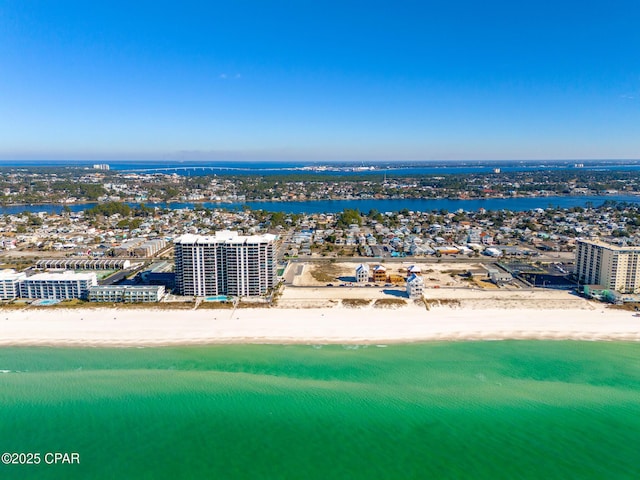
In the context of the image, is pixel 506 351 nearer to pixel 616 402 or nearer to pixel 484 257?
pixel 616 402

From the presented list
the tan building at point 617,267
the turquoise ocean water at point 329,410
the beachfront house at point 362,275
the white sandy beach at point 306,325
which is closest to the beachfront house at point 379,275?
the beachfront house at point 362,275

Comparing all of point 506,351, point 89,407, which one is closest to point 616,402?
point 506,351

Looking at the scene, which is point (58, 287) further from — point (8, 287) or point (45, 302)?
point (8, 287)

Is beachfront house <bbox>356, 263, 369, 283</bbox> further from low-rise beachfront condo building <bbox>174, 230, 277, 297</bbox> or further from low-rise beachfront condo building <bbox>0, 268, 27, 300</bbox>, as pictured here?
low-rise beachfront condo building <bbox>0, 268, 27, 300</bbox>

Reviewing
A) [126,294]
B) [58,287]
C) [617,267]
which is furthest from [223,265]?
[617,267]

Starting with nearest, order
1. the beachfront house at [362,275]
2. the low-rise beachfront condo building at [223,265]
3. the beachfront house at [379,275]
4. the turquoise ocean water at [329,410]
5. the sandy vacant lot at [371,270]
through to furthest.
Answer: the turquoise ocean water at [329,410] → the low-rise beachfront condo building at [223,265] → the beachfront house at [362,275] → the sandy vacant lot at [371,270] → the beachfront house at [379,275]

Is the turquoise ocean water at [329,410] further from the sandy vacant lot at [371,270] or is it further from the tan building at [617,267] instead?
the sandy vacant lot at [371,270]

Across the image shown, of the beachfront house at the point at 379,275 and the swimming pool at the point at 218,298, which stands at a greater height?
the beachfront house at the point at 379,275
